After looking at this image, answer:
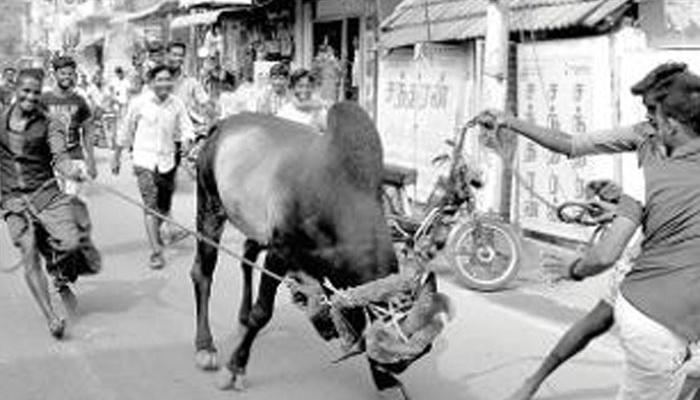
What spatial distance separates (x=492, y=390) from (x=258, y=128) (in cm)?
206

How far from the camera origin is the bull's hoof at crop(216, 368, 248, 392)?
18.2 ft

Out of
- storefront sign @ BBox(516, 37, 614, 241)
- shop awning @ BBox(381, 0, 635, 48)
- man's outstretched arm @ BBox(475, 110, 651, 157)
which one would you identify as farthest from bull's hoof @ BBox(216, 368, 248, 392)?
shop awning @ BBox(381, 0, 635, 48)

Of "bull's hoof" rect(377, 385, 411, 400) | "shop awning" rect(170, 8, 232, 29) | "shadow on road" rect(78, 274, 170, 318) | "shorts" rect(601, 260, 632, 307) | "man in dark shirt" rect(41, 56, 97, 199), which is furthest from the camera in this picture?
"shop awning" rect(170, 8, 232, 29)

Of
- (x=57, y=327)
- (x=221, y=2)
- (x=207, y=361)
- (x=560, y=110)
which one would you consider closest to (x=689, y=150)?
(x=207, y=361)

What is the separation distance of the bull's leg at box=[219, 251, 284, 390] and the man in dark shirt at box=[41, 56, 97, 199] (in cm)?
376

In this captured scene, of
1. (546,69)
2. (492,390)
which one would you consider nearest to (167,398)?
(492,390)

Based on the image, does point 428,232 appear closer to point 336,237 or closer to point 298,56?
point 336,237

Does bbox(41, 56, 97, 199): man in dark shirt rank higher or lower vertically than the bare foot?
higher

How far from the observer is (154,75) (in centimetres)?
920

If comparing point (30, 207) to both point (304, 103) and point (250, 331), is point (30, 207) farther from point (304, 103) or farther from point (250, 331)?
point (304, 103)

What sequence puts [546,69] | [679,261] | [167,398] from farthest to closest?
1. [546,69]
2. [167,398]
3. [679,261]

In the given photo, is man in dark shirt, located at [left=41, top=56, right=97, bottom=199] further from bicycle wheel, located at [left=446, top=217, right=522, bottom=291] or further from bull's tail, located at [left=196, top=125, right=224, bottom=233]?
bicycle wheel, located at [left=446, top=217, right=522, bottom=291]

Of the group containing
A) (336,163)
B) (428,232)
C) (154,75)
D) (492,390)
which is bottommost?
(492,390)

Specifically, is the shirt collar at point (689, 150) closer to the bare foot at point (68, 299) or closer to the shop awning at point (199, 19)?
the bare foot at point (68, 299)
